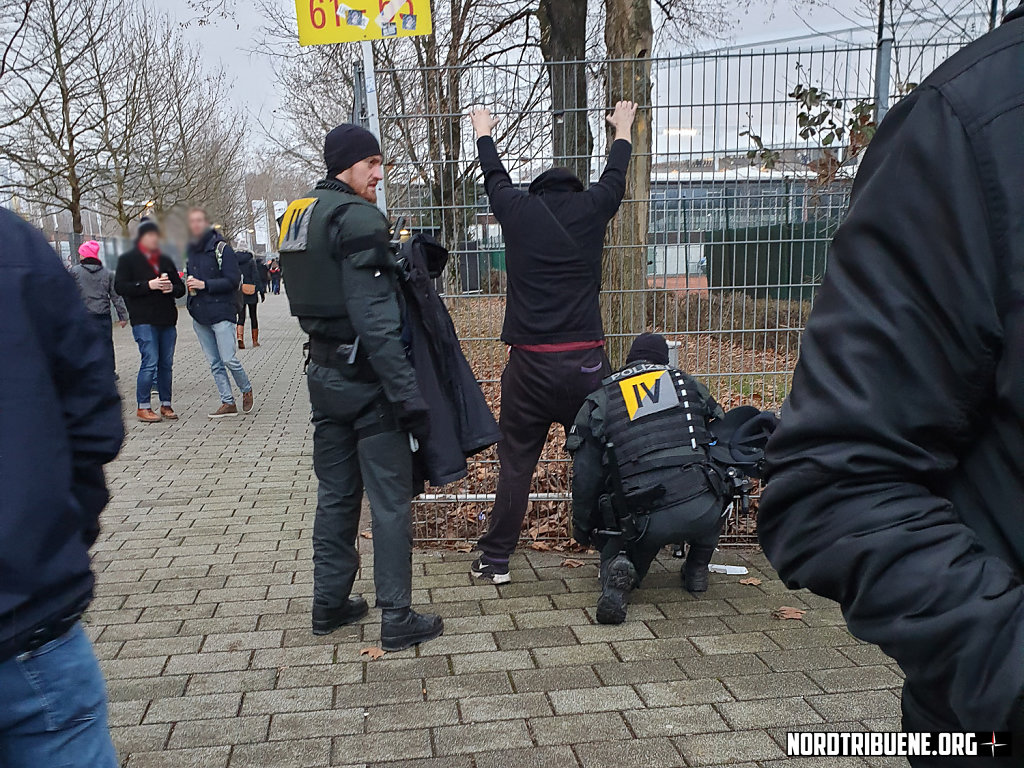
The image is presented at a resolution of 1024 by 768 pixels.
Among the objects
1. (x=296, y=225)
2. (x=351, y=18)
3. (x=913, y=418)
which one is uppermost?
(x=351, y=18)

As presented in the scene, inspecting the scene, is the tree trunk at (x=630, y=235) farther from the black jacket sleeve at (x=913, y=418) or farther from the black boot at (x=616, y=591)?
the black jacket sleeve at (x=913, y=418)

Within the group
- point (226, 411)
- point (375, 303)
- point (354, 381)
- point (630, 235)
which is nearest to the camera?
point (375, 303)

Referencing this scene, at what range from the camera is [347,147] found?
3863mm

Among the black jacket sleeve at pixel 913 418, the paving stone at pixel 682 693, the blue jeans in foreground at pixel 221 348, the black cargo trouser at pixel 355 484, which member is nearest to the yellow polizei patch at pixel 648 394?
the black cargo trouser at pixel 355 484

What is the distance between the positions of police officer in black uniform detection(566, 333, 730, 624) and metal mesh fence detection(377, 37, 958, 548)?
86 cm

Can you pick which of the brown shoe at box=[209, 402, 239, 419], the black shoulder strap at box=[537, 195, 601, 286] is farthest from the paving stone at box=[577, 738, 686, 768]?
the brown shoe at box=[209, 402, 239, 419]

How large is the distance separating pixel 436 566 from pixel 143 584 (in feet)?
5.47

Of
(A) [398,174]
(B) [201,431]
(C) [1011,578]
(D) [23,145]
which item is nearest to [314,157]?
(D) [23,145]

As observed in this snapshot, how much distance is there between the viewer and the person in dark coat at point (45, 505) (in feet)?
5.74

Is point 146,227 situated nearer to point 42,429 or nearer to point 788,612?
point 42,429

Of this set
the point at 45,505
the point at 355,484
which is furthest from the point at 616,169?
the point at 45,505

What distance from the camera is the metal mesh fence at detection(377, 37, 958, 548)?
477cm

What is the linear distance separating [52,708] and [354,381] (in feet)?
7.02

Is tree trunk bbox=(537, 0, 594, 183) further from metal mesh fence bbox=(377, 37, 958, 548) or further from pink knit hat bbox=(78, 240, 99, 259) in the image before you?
pink knit hat bbox=(78, 240, 99, 259)
